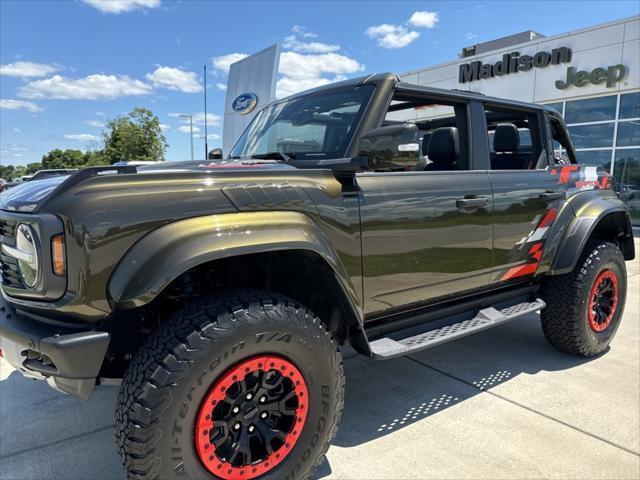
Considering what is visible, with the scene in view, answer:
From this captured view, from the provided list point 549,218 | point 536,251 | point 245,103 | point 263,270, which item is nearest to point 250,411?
point 263,270

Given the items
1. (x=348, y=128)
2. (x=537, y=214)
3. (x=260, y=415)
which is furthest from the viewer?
Result: (x=537, y=214)

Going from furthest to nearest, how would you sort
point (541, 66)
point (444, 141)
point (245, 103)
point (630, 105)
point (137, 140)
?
1. point (137, 140)
2. point (245, 103)
3. point (541, 66)
4. point (630, 105)
5. point (444, 141)

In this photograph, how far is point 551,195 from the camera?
3.51 meters

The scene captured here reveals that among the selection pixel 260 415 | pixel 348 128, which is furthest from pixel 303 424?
pixel 348 128

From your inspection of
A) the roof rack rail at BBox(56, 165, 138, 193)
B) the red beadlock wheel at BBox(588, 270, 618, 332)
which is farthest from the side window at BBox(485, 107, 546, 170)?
the roof rack rail at BBox(56, 165, 138, 193)

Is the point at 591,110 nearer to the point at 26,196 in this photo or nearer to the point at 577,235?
the point at 577,235

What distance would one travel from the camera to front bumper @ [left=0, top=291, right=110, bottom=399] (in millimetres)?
1690

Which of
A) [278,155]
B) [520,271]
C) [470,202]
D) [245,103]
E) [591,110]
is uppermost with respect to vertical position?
[245,103]

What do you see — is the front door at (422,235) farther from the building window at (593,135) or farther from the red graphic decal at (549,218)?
the building window at (593,135)

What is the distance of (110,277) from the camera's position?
5.68 feet

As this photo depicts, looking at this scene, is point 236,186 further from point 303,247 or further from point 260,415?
point 260,415

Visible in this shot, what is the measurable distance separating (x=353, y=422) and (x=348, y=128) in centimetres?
172

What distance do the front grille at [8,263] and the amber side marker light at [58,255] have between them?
28cm

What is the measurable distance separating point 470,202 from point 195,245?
5.84 feet
